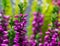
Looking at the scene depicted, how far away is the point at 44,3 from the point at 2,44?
0.40m

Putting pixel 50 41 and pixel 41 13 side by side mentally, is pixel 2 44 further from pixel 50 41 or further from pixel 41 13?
pixel 41 13

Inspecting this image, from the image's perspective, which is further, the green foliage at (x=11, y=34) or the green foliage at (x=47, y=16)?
the green foliage at (x=47, y=16)

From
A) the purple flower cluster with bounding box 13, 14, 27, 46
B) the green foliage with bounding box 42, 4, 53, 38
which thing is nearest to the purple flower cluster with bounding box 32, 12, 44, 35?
the green foliage with bounding box 42, 4, 53, 38

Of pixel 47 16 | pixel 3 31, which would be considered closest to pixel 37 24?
pixel 47 16

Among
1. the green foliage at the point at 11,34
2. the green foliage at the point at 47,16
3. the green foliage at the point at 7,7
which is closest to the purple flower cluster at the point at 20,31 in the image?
the green foliage at the point at 11,34

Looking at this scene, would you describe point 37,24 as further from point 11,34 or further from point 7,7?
point 11,34

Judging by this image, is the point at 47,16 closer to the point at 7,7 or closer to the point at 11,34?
the point at 7,7

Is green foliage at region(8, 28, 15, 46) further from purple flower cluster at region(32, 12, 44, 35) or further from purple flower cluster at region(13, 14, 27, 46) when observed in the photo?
Result: purple flower cluster at region(32, 12, 44, 35)

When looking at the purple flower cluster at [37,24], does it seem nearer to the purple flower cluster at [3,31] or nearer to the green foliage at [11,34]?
the purple flower cluster at [3,31]

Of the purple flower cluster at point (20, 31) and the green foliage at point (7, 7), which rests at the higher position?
the green foliage at point (7, 7)

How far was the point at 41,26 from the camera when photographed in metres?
1.25

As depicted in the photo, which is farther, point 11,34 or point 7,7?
point 7,7

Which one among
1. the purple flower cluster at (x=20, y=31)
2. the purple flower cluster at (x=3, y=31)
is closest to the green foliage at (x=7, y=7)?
the purple flower cluster at (x=3, y=31)

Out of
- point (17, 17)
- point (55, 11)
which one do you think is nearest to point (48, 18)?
point (55, 11)
